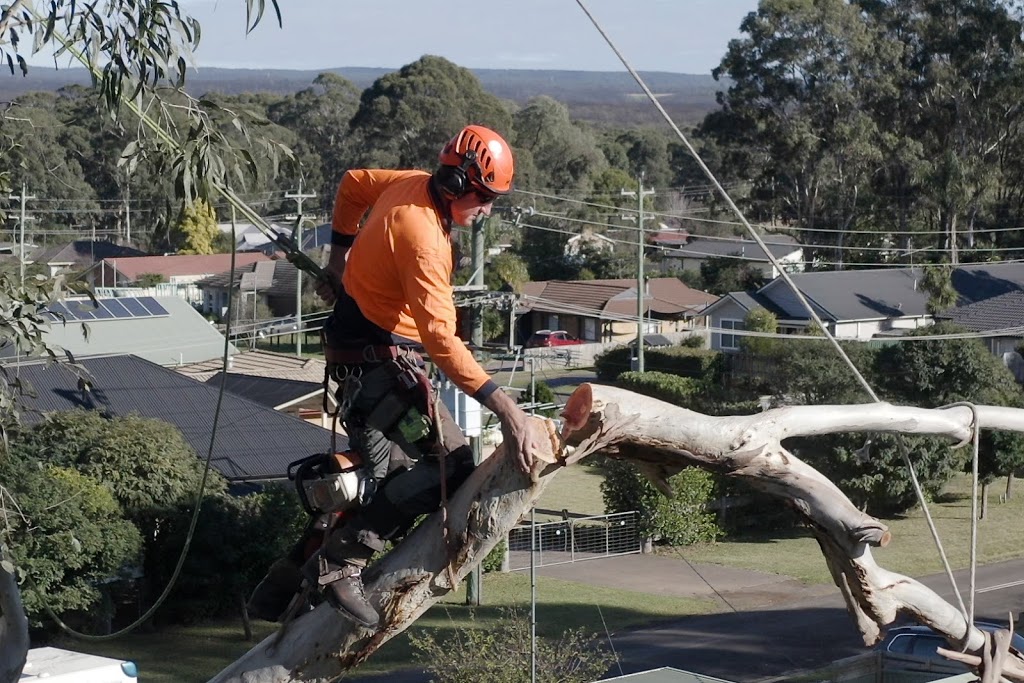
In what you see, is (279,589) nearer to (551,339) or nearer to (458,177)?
(458,177)

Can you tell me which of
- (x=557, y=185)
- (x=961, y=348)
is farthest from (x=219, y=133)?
(x=557, y=185)

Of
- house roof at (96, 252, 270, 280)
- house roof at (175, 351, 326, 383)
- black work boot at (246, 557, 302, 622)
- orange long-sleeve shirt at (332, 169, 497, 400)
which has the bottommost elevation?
house roof at (175, 351, 326, 383)

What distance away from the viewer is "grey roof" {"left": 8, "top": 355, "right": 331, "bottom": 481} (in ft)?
60.1

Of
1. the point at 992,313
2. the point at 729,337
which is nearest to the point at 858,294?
→ the point at 729,337

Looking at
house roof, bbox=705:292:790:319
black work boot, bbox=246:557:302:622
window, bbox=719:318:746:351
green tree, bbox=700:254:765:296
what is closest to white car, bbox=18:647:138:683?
black work boot, bbox=246:557:302:622

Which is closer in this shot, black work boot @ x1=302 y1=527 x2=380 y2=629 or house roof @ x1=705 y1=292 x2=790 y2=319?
black work boot @ x1=302 y1=527 x2=380 y2=629

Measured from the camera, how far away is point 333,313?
12.5 feet

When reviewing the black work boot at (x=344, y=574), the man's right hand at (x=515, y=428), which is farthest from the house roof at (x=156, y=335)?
the man's right hand at (x=515, y=428)

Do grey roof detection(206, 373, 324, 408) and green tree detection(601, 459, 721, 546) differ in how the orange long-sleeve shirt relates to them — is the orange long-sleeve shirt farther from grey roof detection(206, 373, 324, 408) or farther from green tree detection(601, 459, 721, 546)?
grey roof detection(206, 373, 324, 408)

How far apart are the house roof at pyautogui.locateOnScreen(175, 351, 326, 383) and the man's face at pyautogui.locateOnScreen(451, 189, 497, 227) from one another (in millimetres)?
27768

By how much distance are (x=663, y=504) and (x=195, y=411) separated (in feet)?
25.5

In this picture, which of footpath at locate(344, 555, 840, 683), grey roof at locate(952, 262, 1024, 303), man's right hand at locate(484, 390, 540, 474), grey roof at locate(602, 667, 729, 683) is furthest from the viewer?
grey roof at locate(952, 262, 1024, 303)

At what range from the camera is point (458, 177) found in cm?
345

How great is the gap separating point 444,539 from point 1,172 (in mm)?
3763
